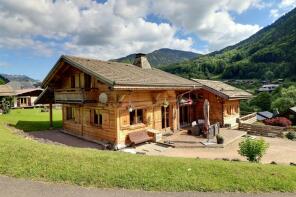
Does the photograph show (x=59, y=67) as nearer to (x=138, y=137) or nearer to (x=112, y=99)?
(x=112, y=99)

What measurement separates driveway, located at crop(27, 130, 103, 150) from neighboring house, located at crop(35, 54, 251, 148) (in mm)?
641

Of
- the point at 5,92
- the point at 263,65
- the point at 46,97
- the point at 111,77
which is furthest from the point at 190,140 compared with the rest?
the point at 263,65

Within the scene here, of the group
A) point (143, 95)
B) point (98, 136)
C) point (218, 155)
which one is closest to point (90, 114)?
point (98, 136)

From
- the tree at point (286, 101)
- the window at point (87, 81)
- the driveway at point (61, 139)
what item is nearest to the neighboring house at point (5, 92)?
the driveway at point (61, 139)

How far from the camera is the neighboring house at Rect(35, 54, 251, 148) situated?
16641 mm

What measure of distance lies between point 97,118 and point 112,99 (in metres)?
2.62

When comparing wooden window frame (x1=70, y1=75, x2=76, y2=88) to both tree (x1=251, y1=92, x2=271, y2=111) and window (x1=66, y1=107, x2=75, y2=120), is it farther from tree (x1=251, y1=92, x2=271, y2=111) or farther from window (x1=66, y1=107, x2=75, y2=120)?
tree (x1=251, y1=92, x2=271, y2=111)

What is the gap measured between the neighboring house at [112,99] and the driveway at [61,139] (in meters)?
0.64

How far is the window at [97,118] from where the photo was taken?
18144 mm

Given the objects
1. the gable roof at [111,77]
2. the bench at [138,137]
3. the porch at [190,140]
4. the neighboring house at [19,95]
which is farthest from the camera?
the neighboring house at [19,95]

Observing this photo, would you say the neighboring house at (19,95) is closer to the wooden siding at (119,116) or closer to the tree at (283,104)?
the wooden siding at (119,116)

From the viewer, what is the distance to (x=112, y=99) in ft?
54.5

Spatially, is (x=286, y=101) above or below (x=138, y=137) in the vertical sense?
above

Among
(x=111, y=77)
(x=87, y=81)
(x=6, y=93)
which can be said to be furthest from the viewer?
(x=6, y=93)
